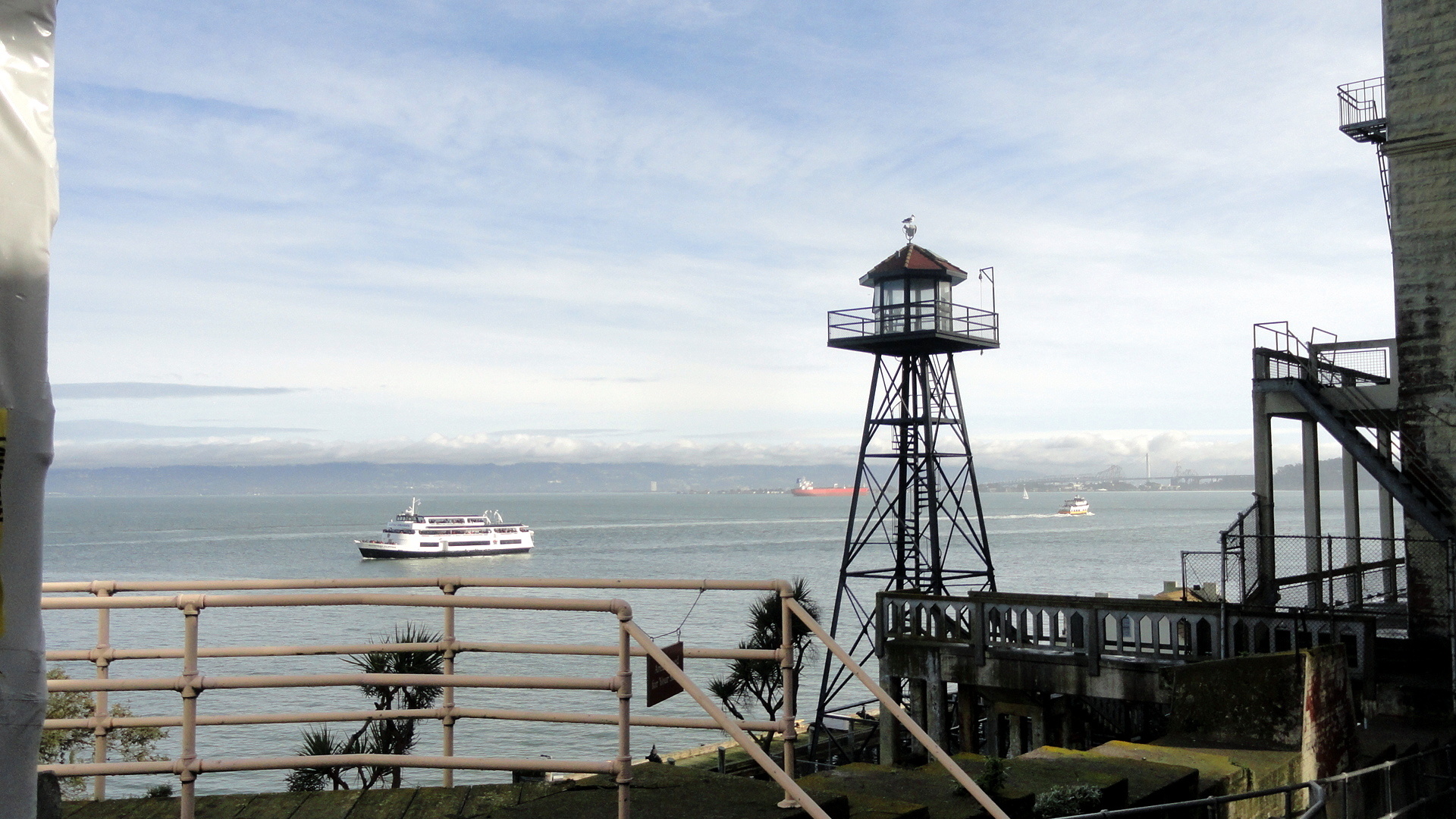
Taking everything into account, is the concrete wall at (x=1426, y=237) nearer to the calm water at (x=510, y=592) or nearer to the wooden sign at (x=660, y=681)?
the calm water at (x=510, y=592)

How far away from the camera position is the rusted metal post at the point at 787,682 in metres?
4.89

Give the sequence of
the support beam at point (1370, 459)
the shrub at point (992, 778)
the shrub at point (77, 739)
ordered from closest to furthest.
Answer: the shrub at point (992, 778), the support beam at point (1370, 459), the shrub at point (77, 739)

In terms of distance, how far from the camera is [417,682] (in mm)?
4516

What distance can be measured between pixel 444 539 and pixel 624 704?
437 feet

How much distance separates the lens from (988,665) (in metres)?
16.1

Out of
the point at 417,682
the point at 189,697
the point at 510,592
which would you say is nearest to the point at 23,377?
the point at 189,697

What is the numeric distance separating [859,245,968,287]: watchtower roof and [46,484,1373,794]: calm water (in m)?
9.56

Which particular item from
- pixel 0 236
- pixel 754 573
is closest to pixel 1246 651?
pixel 0 236

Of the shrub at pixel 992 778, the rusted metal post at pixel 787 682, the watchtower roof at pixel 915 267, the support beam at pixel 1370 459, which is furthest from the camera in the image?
the watchtower roof at pixel 915 267

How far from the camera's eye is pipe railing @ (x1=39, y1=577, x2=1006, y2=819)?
422cm

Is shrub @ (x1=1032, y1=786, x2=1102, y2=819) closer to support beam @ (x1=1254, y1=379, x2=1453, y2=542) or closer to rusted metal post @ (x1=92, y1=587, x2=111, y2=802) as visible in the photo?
rusted metal post @ (x1=92, y1=587, x2=111, y2=802)

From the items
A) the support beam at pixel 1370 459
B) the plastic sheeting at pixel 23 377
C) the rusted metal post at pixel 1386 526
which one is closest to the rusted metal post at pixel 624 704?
the plastic sheeting at pixel 23 377

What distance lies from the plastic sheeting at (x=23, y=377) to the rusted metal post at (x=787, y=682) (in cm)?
300

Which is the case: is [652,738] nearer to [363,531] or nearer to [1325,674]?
[1325,674]
